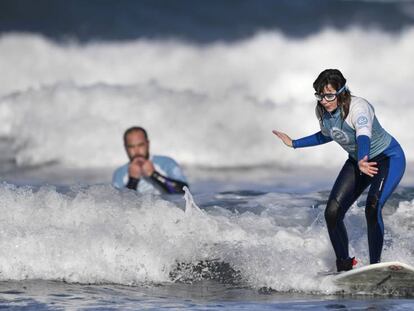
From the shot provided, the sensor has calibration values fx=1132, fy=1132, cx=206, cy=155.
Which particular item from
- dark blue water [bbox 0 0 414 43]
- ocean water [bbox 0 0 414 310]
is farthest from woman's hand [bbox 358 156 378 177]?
dark blue water [bbox 0 0 414 43]

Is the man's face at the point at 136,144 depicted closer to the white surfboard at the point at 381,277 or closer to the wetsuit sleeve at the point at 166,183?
the wetsuit sleeve at the point at 166,183

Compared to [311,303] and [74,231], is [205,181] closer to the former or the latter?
[74,231]

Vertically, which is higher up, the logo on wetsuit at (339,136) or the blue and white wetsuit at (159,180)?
the blue and white wetsuit at (159,180)

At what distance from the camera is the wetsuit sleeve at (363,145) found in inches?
310

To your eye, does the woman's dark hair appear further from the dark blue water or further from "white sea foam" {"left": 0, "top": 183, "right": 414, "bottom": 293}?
the dark blue water

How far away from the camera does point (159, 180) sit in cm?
1168

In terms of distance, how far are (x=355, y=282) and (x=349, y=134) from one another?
42.7 inches

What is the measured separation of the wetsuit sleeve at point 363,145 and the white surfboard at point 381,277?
32.1 inches

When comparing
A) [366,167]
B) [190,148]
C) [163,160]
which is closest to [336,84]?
[366,167]

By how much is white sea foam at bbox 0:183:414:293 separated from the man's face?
1.38m

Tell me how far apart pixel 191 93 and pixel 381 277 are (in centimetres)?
1351

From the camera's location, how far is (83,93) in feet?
68.9

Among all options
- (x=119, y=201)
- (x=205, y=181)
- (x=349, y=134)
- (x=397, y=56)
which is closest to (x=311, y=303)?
(x=349, y=134)

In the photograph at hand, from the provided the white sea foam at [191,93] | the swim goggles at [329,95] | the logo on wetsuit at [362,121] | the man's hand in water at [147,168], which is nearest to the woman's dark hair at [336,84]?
the swim goggles at [329,95]
